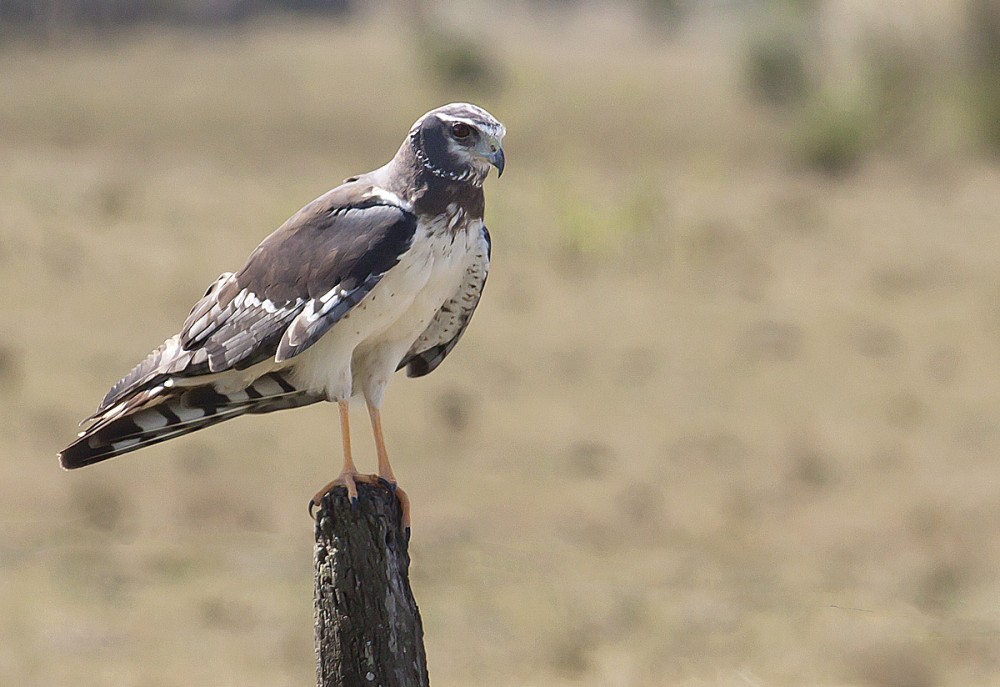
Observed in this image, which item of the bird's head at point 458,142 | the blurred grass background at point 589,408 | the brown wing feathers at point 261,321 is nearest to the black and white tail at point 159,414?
the brown wing feathers at point 261,321

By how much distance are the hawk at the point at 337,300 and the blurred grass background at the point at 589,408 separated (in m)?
4.66

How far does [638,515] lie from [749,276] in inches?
275

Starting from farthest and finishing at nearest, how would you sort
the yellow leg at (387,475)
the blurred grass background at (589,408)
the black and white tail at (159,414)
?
the blurred grass background at (589,408) → the yellow leg at (387,475) → the black and white tail at (159,414)

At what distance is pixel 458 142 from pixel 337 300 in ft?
1.89

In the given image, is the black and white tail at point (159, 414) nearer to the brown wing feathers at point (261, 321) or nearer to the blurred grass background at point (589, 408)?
the brown wing feathers at point (261, 321)

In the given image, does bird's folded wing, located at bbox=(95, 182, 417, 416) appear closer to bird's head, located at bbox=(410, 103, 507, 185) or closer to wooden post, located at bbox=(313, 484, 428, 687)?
bird's head, located at bbox=(410, 103, 507, 185)

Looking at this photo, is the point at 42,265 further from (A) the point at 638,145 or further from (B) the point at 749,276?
(A) the point at 638,145

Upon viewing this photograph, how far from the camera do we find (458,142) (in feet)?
12.3

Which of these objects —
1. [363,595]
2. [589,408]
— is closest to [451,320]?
[363,595]

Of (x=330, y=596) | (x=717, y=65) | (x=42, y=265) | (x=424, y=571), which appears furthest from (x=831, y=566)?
(x=717, y=65)

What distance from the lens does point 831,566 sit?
1056 centimetres

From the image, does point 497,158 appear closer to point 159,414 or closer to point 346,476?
point 346,476

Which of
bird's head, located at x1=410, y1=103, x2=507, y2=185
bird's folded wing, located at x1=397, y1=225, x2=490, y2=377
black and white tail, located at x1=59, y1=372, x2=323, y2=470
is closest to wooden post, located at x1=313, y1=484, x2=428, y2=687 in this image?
black and white tail, located at x1=59, y1=372, x2=323, y2=470

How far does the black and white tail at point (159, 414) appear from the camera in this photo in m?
3.94
